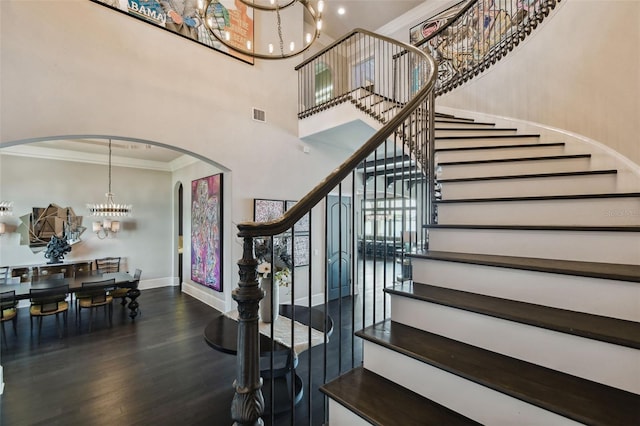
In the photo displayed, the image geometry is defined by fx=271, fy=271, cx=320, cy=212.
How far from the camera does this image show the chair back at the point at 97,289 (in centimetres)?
424

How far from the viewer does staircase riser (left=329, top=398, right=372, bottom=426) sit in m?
1.14

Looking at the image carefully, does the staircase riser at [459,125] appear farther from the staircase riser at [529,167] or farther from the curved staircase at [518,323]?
the curved staircase at [518,323]

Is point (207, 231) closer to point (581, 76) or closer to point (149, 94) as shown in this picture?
point (149, 94)

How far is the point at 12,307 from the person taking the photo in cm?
375

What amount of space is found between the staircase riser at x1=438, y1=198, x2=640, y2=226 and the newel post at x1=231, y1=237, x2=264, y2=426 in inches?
65.9

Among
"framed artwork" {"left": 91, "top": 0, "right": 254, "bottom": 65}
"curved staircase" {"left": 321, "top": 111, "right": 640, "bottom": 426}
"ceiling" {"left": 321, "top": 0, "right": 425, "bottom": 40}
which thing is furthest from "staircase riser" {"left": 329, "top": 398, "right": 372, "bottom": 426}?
"ceiling" {"left": 321, "top": 0, "right": 425, "bottom": 40}

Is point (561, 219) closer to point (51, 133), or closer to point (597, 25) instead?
point (597, 25)

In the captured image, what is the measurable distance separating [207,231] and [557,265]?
5434 mm

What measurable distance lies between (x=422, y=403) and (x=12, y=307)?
5.38 m

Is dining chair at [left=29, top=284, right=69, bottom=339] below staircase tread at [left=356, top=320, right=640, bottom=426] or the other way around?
below

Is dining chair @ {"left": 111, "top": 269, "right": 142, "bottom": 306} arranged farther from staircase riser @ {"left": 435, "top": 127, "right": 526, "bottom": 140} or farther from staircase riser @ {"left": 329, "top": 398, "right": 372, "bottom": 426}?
staircase riser @ {"left": 435, "top": 127, "right": 526, "bottom": 140}

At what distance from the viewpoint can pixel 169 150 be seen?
568 centimetres

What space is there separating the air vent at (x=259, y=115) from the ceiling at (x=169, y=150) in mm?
2214

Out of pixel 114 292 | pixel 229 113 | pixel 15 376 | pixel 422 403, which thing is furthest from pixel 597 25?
pixel 114 292
